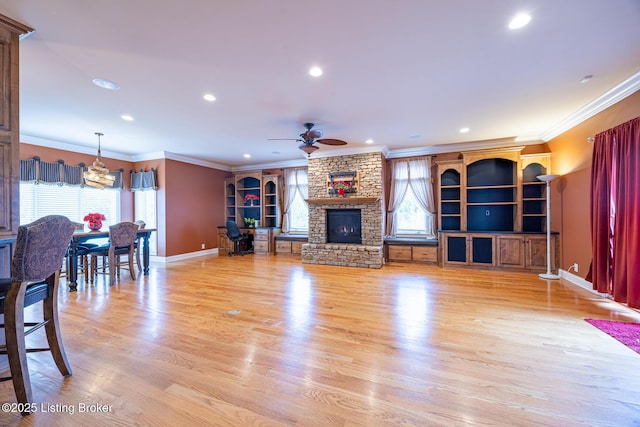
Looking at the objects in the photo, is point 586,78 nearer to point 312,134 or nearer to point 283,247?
point 312,134

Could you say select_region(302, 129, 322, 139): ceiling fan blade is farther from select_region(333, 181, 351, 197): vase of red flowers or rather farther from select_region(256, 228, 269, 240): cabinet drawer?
select_region(256, 228, 269, 240): cabinet drawer

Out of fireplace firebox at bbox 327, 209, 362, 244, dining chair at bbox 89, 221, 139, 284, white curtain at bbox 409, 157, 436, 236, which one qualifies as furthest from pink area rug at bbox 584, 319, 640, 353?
dining chair at bbox 89, 221, 139, 284

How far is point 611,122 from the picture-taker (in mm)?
3502

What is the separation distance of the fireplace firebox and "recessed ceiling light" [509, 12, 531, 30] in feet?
14.8

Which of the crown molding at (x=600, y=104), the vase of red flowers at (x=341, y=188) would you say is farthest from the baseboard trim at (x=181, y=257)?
the crown molding at (x=600, y=104)

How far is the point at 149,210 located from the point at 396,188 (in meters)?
6.32

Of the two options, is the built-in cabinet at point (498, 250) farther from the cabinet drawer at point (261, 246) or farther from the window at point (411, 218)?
the cabinet drawer at point (261, 246)

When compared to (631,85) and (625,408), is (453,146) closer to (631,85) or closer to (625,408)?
(631,85)

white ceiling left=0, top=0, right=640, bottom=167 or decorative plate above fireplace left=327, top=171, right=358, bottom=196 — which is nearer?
white ceiling left=0, top=0, right=640, bottom=167

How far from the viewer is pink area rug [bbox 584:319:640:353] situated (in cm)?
237

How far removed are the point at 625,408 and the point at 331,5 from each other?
3.24m

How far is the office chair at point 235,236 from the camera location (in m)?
7.31

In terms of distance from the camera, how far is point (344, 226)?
258 inches

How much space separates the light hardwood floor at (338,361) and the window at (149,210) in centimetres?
284
